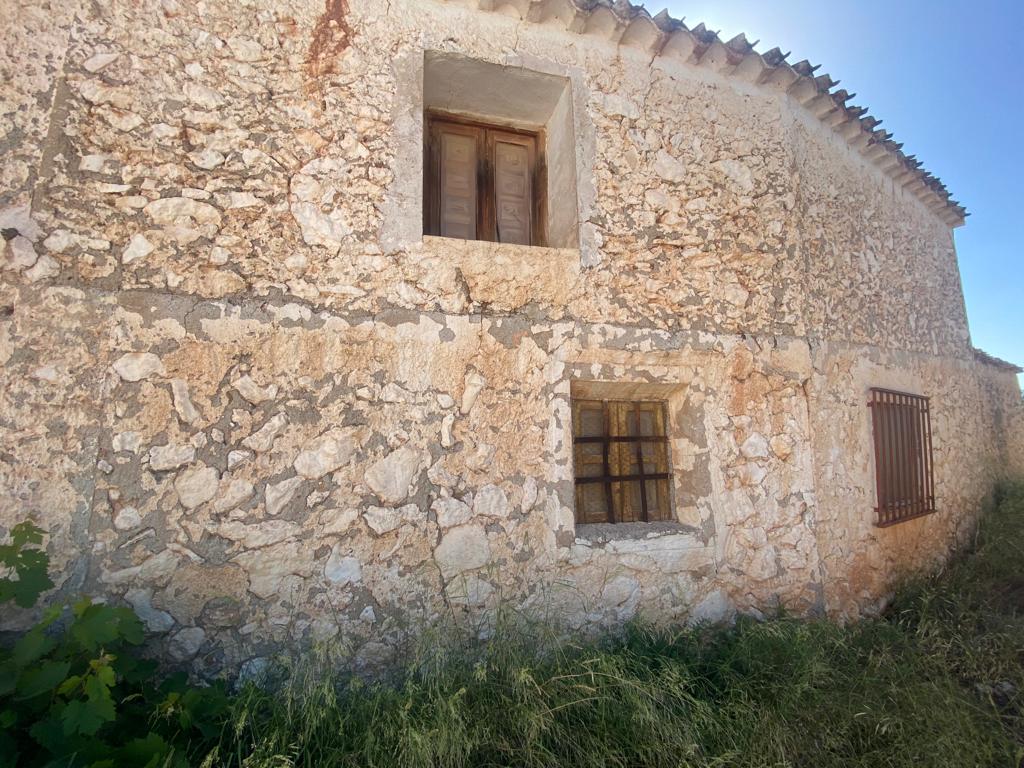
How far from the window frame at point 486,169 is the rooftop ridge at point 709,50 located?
66cm

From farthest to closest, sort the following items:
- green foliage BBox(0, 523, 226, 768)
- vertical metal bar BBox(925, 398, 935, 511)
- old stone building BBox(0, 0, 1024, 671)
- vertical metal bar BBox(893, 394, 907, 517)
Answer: vertical metal bar BBox(925, 398, 935, 511) → vertical metal bar BBox(893, 394, 907, 517) → old stone building BBox(0, 0, 1024, 671) → green foliage BBox(0, 523, 226, 768)

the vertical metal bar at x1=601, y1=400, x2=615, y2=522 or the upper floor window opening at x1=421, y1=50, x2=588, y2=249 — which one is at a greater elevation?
the upper floor window opening at x1=421, y1=50, x2=588, y2=249

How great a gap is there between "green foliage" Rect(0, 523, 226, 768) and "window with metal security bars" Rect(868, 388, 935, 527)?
14.4ft

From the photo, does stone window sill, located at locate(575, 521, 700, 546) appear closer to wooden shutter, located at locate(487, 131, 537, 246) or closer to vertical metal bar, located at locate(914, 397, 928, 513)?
Result: wooden shutter, located at locate(487, 131, 537, 246)

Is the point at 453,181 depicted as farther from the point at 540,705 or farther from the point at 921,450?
the point at 921,450

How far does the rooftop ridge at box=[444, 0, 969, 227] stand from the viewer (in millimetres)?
3316

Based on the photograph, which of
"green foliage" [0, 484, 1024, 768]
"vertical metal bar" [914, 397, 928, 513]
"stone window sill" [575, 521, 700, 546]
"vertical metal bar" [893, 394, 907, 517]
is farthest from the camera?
"vertical metal bar" [914, 397, 928, 513]

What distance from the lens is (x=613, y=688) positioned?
96.8 inches

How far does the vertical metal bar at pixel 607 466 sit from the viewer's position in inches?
133

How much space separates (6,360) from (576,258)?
2705mm

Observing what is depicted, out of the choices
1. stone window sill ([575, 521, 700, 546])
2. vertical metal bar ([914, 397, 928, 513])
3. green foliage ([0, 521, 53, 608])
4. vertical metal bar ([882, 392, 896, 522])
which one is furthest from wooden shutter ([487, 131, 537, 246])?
vertical metal bar ([914, 397, 928, 513])

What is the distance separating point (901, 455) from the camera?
15.0 ft

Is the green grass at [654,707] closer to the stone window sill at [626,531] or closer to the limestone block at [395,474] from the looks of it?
the stone window sill at [626,531]

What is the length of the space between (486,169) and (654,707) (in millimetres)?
3202
